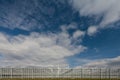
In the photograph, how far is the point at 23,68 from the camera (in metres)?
27.4

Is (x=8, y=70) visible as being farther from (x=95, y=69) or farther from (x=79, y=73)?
(x=95, y=69)

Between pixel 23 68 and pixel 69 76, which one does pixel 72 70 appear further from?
pixel 23 68

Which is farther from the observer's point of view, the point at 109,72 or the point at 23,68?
the point at 23,68

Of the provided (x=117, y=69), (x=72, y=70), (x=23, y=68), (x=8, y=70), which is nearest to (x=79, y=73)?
(x=72, y=70)

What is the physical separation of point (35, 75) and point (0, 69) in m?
5.18

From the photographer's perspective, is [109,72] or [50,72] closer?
[109,72]

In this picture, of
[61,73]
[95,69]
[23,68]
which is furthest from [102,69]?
[23,68]

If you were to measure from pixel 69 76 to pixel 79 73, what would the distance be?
1492 millimetres

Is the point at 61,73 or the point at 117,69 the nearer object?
the point at 117,69

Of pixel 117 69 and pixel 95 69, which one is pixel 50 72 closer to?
pixel 95 69

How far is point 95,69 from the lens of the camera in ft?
86.1

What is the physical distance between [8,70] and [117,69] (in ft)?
51.0

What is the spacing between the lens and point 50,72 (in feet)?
91.0

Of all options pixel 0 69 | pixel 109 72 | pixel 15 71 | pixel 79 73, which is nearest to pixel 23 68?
pixel 15 71
